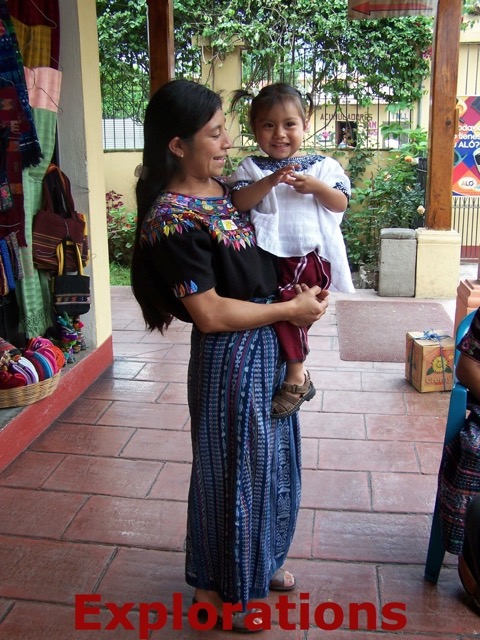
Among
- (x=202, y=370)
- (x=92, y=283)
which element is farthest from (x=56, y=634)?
(x=92, y=283)

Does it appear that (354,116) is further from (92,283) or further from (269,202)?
(269,202)

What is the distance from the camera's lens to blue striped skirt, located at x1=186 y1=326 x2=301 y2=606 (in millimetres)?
1822

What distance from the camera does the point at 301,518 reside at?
2.63 metres

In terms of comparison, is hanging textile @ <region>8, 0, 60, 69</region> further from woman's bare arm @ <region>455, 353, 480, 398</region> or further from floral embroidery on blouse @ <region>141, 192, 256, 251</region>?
woman's bare arm @ <region>455, 353, 480, 398</region>

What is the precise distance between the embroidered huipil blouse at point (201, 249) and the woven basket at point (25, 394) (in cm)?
161

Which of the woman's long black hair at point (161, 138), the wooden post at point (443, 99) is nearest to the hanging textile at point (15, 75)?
the woman's long black hair at point (161, 138)

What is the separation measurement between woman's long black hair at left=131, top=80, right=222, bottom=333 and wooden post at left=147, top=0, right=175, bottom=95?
3.84 m

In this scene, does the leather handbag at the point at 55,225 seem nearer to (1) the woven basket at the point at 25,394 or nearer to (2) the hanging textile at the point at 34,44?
(2) the hanging textile at the point at 34,44

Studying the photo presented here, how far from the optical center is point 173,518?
262cm

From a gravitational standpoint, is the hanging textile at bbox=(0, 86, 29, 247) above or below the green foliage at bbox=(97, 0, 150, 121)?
below

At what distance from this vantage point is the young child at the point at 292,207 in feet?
5.97

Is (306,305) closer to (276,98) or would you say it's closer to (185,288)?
(185,288)

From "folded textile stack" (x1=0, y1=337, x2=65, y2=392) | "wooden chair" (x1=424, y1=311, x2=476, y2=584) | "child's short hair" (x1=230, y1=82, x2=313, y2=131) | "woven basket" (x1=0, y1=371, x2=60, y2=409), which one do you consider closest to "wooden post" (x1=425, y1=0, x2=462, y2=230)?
"folded textile stack" (x1=0, y1=337, x2=65, y2=392)

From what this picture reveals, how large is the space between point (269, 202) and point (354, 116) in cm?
753
